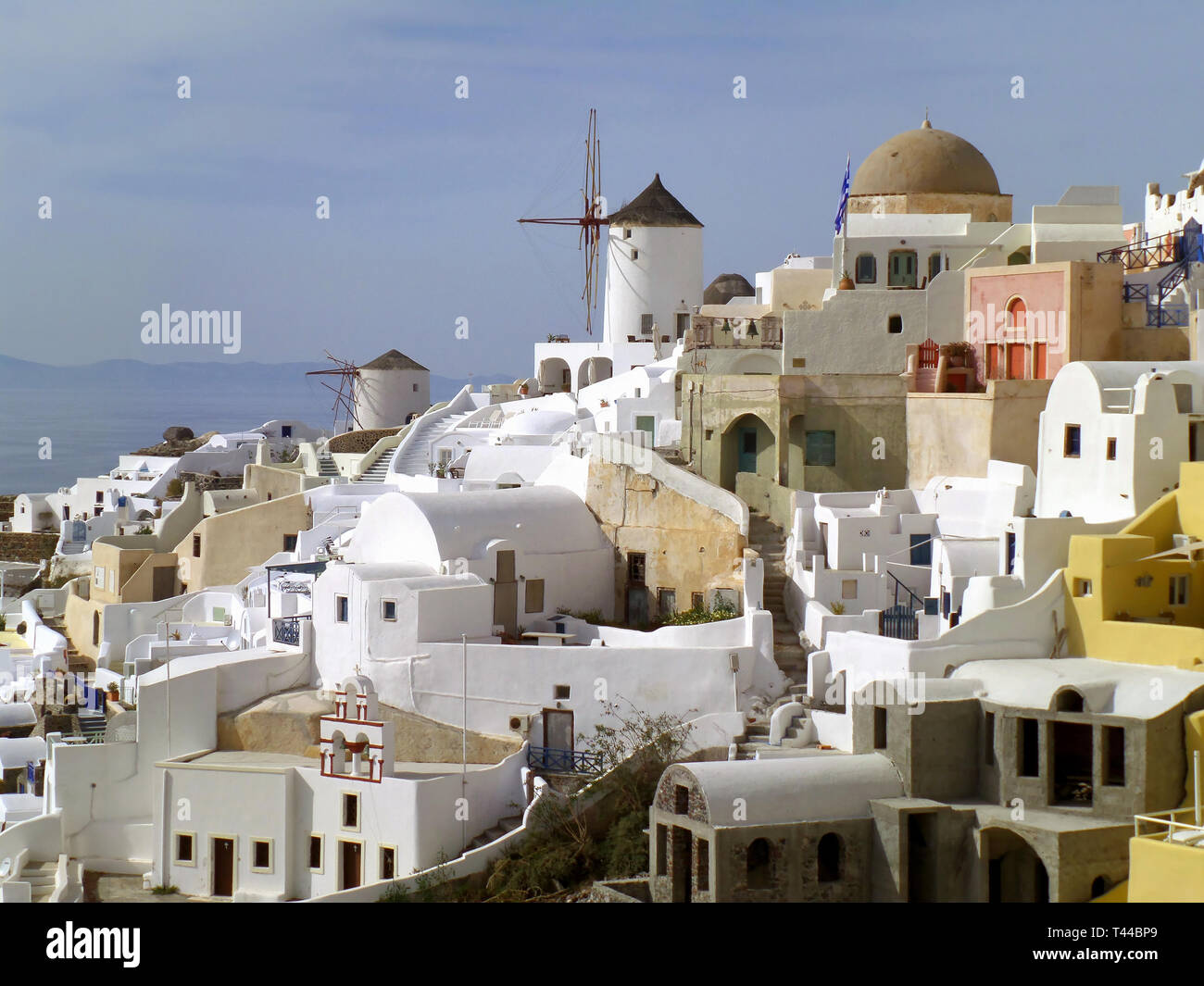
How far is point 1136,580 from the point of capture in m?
25.3

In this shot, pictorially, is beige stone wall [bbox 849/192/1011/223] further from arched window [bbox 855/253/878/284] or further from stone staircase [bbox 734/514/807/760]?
stone staircase [bbox 734/514/807/760]

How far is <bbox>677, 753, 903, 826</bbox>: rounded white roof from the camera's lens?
22.7 m

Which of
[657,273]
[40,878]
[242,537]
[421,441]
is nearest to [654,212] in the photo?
[657,273]

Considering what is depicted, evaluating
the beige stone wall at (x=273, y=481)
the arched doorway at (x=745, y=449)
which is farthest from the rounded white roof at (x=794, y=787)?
the beige stone wall at (x=273, y=481)

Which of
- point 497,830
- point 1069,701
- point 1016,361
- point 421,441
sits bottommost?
point 497,830

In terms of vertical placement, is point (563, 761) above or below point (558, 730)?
below

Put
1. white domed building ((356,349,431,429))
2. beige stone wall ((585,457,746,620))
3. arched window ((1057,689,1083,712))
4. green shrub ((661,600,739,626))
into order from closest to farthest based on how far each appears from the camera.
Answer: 1. arched window ((1057,689,1083,712))
2. green shrub ((661,600,739,626))
3. beige stone wall ((585,457,746,620))
4. white domed building ((356,349,431,429))

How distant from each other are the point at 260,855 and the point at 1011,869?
11273mm

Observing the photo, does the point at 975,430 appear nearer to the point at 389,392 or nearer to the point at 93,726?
the point at 93,726

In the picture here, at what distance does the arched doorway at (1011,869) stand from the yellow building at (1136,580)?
3279 mm

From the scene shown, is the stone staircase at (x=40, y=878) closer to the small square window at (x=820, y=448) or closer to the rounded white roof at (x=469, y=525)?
the rounded white roof at (x=469, y=525)

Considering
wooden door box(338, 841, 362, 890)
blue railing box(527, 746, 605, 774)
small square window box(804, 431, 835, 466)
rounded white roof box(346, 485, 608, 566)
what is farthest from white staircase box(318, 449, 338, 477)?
wooden door box(338, 841, 362, 890)

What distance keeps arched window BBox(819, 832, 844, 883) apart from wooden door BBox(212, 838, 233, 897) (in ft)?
31.7
